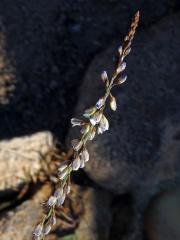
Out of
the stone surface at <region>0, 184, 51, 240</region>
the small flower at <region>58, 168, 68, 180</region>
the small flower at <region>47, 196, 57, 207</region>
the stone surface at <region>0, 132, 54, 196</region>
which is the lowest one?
the small flower at <region>47, 196, 57, 207</region>

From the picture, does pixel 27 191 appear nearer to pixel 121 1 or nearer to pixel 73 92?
pixel 73 92

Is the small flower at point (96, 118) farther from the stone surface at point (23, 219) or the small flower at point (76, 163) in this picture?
the stone surface at point (23, 219)

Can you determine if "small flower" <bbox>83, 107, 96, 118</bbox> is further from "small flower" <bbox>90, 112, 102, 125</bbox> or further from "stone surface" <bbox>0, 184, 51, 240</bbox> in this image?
"stone surface" <bbox>0, 184, 51, 240</bbox>

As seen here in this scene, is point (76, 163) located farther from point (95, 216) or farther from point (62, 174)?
point (95, 216)

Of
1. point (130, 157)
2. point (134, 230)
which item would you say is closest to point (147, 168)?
point (130, 157)

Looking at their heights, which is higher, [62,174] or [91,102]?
[91,102]

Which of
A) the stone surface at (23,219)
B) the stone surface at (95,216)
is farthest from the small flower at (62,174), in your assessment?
the stone surface at (95,216)

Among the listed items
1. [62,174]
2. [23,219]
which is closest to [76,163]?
[62,174]

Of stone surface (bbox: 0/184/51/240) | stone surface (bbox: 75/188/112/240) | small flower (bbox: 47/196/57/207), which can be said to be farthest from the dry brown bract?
stone surface (bbox: 75/188/112/240)
